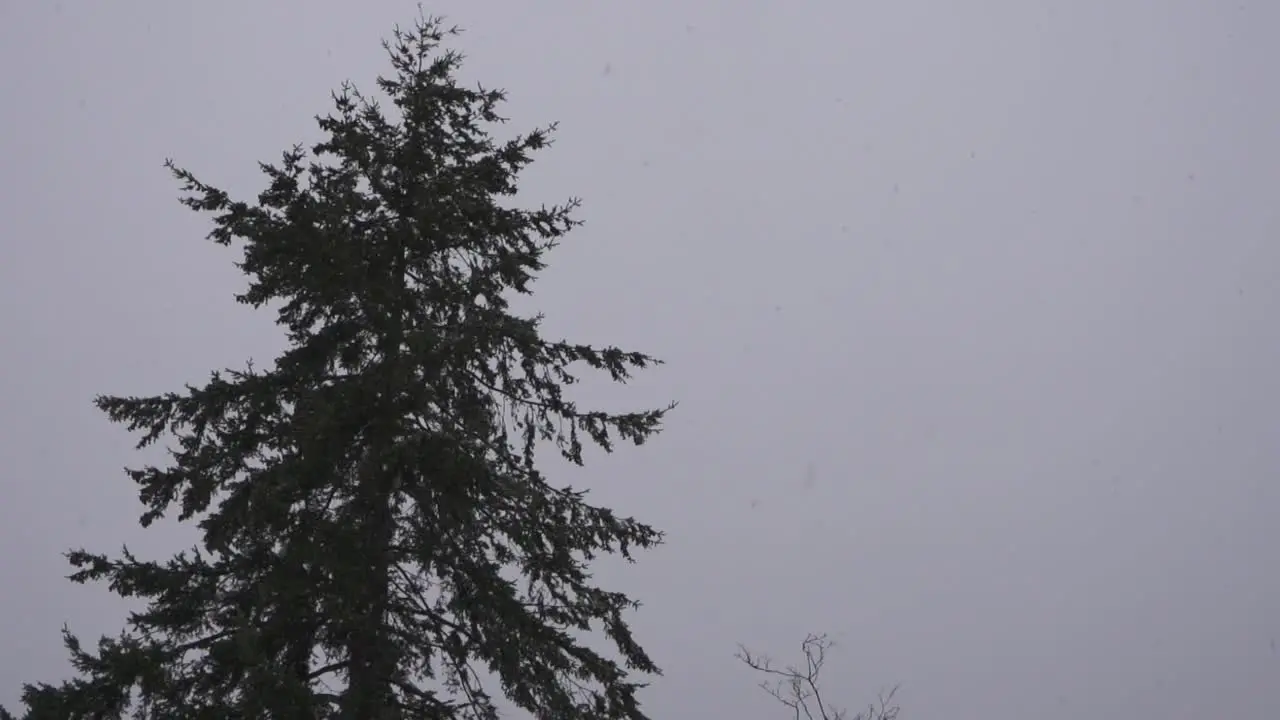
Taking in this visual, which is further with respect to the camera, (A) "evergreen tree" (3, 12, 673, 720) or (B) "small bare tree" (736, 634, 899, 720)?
(B) "small bare tree" (736, 634, 899, 720)

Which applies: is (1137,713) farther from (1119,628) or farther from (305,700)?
(305,700)

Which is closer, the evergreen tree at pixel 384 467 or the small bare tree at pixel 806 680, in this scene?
the evergreen tree at pixel 384 467

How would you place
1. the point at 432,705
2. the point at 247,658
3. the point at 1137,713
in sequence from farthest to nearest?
the point at 1137,713 < the point at 432,705 < the point at 247,658

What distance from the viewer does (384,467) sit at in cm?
817

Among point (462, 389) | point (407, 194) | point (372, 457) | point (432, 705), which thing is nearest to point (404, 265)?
point (407, 194)

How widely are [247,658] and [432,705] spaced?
3346 millimetres

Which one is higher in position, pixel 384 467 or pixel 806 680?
pixel 806 680

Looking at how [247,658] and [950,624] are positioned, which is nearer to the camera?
[247,658]

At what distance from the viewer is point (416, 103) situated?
9.73m

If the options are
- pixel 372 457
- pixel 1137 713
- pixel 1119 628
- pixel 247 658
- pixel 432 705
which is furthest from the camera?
pixel 1119 628

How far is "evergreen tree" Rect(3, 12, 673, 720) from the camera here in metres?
8.12

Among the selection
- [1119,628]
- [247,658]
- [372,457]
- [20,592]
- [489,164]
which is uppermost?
[1119,628]

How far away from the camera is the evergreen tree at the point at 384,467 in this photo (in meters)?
8.12

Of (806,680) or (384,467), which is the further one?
(806,680)
